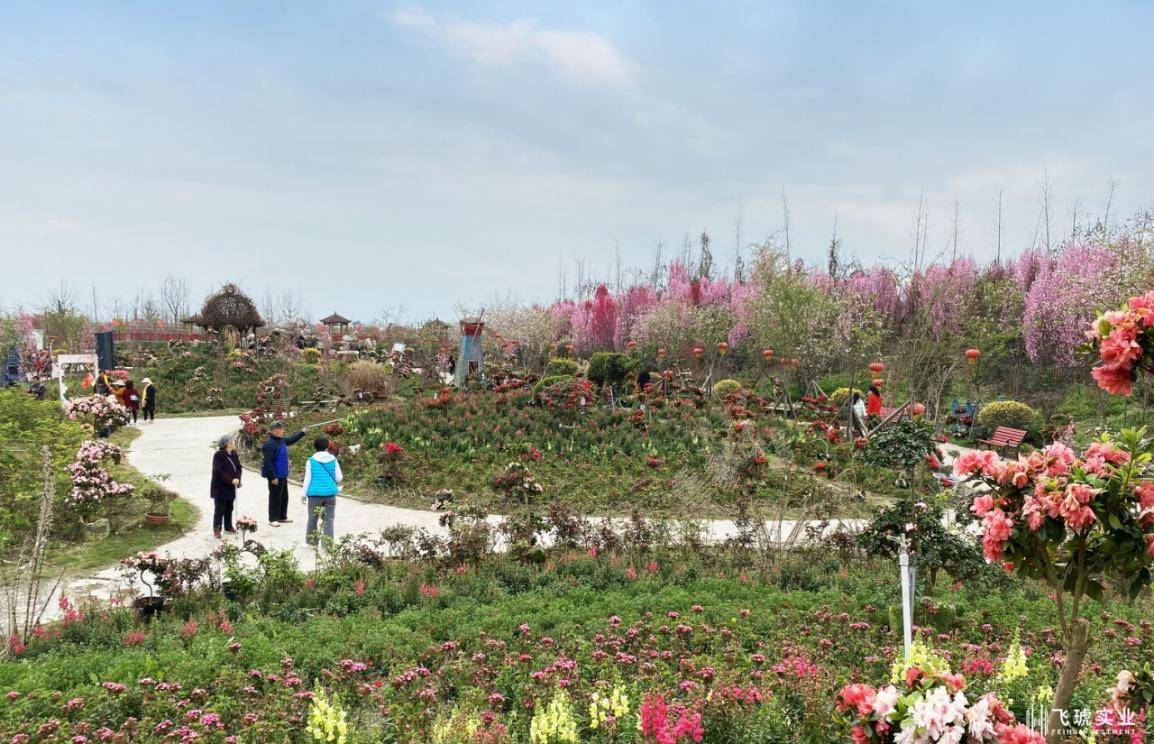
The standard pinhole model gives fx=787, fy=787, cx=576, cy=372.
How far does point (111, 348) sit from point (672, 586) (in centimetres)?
2226

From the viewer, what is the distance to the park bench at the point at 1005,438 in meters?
15.3

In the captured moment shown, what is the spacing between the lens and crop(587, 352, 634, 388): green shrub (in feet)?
56.1

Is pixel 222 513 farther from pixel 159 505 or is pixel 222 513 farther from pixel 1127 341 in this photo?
pixel 1127 341

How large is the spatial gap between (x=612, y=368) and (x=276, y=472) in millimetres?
8867

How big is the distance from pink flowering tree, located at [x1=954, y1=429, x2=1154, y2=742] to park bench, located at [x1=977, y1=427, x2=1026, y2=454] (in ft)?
44.5

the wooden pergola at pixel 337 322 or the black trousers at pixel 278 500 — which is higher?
the wooden pergola at pixel 337 322

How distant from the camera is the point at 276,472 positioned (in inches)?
377

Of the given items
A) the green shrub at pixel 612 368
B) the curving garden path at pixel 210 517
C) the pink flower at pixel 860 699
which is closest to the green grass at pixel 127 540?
the curving garden path at pixel 210 517

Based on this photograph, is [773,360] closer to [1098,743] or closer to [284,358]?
[284,358]

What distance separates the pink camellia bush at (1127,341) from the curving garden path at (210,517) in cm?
486

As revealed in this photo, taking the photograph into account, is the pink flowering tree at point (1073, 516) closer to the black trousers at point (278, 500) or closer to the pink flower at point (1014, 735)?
the pink flower at point (1014, 735)

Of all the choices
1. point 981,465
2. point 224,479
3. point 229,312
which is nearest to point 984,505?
point 981,465

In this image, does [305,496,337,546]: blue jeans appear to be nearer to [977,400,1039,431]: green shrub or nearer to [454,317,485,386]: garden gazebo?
[454,317,485,386]: garden gazebo

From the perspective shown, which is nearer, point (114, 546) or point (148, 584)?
point (148, 584)
